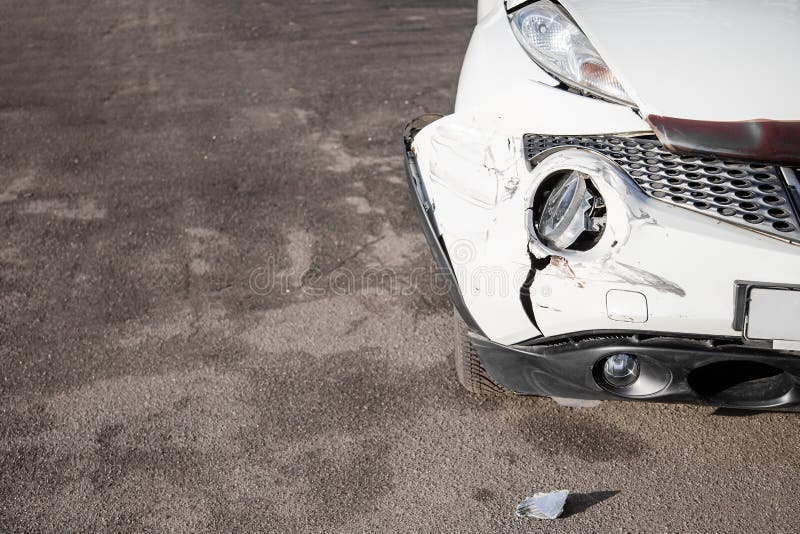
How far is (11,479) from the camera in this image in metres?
2.46

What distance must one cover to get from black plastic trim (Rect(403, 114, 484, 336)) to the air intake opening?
0.63 meters

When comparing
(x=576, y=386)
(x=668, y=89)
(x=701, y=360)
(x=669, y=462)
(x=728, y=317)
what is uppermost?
(x=668, y=89)

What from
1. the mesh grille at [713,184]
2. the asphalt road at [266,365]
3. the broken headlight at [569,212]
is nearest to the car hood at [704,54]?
the mesh grille at [713,184]

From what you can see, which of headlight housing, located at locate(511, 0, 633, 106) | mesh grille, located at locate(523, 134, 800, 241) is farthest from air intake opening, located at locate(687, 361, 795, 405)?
headlight housing, located at locate(511, 0, 633, 106)

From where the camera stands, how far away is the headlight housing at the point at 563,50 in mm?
2172

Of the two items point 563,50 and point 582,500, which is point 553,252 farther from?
point 582,500

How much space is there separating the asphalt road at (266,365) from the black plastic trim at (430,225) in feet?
1.85

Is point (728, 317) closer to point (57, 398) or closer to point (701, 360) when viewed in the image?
point (701, 360)

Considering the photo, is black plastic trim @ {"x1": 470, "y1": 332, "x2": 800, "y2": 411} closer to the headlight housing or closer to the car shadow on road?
the car shadow on road

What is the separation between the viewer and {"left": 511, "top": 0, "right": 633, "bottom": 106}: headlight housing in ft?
7.13

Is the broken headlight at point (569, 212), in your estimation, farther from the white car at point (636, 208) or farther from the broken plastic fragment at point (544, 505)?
the broken plastic fragment at point (544, 505)

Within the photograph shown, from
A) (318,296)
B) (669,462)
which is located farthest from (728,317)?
(318,296)

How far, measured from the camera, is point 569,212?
2.05 metres

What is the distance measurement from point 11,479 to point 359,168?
2.51m
